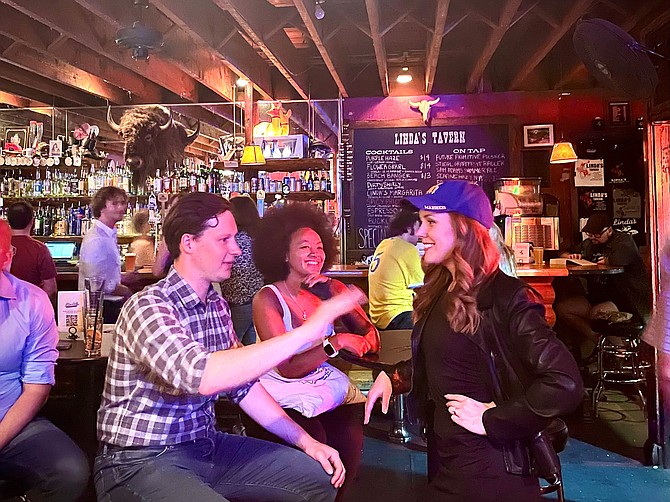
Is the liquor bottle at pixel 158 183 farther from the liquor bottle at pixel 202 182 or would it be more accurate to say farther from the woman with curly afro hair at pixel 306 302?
the woman with curly afro hair at pixel 306 302

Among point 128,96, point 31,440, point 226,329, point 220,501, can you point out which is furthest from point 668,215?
point 128,96

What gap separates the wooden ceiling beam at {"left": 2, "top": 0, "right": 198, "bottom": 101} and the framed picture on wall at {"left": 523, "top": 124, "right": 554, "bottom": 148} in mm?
3766

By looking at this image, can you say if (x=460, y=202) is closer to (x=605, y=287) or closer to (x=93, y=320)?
(x=93, y=320)

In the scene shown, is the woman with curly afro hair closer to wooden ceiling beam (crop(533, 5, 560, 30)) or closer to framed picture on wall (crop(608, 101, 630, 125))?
wooden ceiling beam (crop(533, 5, 560, 30))

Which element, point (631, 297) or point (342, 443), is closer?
point (342, 443)

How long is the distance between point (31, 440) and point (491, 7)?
4.05 meters

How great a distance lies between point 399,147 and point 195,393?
5.44 metres

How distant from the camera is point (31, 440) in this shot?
214 cm

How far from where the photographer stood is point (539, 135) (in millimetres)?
6680

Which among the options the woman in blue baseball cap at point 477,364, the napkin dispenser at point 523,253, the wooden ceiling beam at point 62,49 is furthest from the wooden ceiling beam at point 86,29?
the napkin dispenser at point 523,253

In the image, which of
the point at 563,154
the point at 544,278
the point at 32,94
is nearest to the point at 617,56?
the point at 544,278

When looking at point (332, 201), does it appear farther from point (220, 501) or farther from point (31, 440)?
point (220, 501)

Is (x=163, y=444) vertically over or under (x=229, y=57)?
under

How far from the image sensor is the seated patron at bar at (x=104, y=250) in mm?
4293
